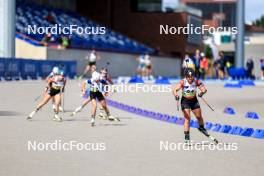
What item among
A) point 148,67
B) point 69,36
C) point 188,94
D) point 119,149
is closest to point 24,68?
point 69,36

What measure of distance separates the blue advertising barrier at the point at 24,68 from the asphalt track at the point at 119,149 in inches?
593

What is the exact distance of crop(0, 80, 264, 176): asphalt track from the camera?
→ 9836 millimetres

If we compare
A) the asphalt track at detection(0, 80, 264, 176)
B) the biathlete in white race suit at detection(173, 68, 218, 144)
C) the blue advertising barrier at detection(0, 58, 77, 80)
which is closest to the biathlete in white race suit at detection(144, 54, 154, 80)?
the blue advertising barrier at detection(0, 58, 77, 80)

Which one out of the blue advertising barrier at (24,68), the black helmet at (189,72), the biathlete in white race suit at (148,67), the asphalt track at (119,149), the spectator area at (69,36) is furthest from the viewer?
the biathlete in white race suit at (148,67)

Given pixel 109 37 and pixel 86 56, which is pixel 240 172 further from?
pixel 109 37

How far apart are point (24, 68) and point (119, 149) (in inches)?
1072

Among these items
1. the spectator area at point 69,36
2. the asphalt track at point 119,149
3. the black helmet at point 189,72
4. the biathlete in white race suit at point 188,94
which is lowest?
the asphalt track at point 119,149

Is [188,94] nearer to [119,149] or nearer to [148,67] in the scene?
[119,149]

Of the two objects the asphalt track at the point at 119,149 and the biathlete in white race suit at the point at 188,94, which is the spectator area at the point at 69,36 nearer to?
the asphalt track at the point at 119,149

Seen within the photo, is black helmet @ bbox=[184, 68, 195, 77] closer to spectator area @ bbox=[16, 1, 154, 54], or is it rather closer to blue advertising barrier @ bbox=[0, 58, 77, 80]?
blue advertising barrier @ bbox=[0, 58, 77, 80]

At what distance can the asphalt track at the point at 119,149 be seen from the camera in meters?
9.84

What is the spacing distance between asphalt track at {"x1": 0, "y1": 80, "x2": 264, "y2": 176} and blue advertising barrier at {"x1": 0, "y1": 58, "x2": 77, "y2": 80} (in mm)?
15063

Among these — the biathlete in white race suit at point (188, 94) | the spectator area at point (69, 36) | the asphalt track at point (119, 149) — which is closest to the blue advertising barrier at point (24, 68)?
the spectator area at point (69, 36)

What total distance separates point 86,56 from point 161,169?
128 ft
